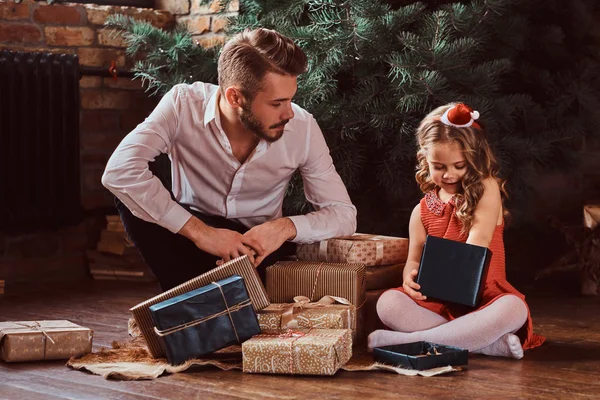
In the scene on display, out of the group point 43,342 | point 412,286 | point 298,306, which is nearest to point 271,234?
point 298,306

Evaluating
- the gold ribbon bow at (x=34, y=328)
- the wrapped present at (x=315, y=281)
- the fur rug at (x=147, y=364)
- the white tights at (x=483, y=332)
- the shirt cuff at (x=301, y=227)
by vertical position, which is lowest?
the fur rug at (x=147, y=364)

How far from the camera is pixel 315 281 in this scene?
8.95 feet

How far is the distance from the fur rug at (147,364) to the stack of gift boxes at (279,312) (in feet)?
0.12

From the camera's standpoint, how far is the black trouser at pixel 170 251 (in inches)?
111

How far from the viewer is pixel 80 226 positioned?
163 inches

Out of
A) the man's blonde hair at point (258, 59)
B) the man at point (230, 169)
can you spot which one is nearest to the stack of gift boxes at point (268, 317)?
the man at point (230, 169)

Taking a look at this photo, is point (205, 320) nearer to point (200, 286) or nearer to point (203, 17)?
point (200, 286)

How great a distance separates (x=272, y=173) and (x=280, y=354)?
682 mm

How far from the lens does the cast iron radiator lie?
12.3ft

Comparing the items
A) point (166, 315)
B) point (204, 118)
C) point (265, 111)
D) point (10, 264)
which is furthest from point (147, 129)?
point (10, 264)

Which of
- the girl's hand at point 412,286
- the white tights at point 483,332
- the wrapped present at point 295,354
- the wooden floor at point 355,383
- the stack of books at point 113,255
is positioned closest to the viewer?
the wooden floor at point 355,383

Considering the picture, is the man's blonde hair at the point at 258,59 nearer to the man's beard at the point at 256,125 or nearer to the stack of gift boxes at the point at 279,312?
the man's beard at the point at 256,125

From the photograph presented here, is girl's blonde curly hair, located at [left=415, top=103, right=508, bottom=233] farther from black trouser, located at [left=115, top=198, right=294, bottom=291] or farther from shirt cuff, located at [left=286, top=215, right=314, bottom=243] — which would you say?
black trouser, located at [left=115, top=198, right=294, bottom=291]

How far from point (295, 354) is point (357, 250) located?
55 centimetres
